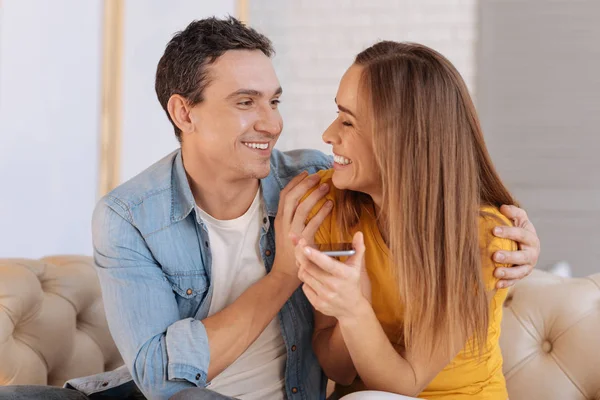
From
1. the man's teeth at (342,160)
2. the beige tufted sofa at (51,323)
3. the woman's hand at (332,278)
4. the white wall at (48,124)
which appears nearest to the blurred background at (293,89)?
the white wall at (48,124)

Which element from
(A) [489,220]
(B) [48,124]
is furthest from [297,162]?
(B) [48,124]

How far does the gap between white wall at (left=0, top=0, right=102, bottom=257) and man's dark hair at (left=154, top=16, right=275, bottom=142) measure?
733 mm

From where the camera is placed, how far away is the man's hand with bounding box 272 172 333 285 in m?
1.57

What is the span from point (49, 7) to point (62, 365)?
46.1 inches

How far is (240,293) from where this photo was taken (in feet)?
5.59

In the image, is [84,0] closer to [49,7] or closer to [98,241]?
[49,7]

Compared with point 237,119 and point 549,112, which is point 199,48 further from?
point 549,112

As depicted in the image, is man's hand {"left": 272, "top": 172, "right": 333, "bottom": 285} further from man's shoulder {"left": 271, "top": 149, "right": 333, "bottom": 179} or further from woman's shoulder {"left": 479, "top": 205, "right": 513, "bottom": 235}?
woman's shoulder {"left": 479, "top": 205, "right": 513, "bottom": 235}

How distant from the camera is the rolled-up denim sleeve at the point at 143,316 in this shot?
1505mm

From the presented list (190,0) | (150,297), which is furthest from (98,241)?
(190,0)

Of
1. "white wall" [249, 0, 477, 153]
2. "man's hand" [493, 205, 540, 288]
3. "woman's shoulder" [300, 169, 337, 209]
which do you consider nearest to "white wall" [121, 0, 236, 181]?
"white wall" [249, 0, 477, 153]

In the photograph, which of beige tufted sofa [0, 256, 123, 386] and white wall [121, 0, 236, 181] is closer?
beige tufted sofa [0, 256, 123, 386]

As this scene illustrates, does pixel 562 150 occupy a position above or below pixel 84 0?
below

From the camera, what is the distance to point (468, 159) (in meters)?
1.50
